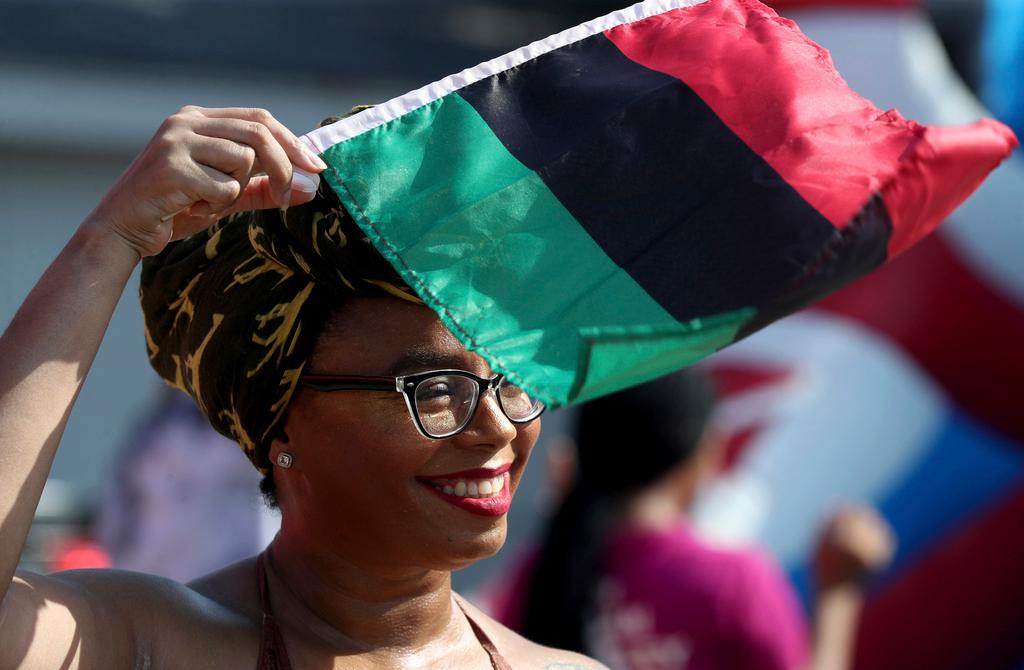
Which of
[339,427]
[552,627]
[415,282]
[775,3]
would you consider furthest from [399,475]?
[775,3]

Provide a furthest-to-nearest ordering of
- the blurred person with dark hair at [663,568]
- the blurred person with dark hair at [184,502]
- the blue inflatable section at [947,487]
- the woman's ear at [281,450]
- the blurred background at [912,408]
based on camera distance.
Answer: the blue inflatable section at [947,487] → the blurred background at [912,408] → the blurred person with dark hair at [184,502] → the blurred person with dark hair at [663,568] → the woman's ear at [281,450]

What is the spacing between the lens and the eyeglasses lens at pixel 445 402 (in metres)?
1.98

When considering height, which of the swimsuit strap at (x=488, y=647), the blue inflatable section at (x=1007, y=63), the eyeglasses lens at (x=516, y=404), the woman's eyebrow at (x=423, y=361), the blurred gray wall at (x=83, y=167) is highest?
the woman's eyebrow at (x=423, y=361)

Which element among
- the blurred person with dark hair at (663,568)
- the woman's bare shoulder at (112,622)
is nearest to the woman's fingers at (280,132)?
the woman's bare shoulder at (112,622)

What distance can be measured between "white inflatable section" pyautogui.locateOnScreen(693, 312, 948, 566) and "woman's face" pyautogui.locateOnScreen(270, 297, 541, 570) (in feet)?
11.5

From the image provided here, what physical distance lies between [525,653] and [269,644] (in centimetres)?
44

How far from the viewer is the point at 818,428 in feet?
18.6

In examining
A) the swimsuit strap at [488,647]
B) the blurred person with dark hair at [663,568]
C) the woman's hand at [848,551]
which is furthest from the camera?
the woman's hand at [848,551]

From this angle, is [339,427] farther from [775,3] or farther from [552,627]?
[775,3]

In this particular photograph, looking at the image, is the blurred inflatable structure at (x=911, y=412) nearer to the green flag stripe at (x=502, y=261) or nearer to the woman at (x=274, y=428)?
the woman at (x=274, y=428)

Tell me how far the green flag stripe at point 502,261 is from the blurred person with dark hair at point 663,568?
1674 millimetres

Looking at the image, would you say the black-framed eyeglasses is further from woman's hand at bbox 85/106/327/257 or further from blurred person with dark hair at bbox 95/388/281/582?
blurred person with dark hair at bbox 95/388/281/582

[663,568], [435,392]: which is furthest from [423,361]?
[663,568]

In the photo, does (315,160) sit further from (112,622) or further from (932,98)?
(932,98)
